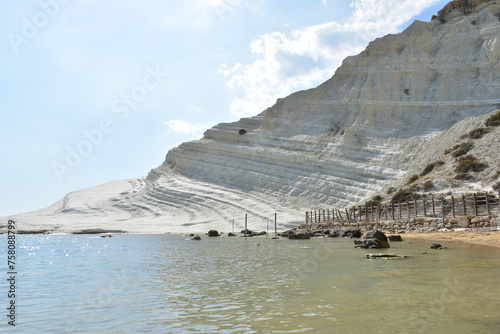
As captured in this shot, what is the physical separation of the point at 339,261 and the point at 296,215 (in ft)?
112

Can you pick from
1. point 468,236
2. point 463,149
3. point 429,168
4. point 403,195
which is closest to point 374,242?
point 468,236

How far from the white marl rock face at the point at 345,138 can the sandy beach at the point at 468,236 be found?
14803 millimetres

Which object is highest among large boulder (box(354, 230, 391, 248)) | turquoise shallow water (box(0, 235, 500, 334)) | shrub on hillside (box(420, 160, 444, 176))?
shrub on hillside (box(420, 160, 444, 176))

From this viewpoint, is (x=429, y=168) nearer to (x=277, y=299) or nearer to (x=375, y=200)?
(x=375, y=200)

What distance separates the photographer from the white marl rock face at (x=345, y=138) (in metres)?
48.4

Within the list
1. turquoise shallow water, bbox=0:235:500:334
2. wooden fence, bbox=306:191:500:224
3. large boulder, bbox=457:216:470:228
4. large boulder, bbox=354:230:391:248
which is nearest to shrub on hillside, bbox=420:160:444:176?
wooden fence, bbox=306:191:500:224

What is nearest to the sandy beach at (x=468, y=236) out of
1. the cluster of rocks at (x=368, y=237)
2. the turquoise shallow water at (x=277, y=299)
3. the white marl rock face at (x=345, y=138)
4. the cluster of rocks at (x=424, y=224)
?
the cluster of rocks at (x=424, y=224)

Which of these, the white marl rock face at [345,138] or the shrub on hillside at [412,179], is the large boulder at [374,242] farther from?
the shrub on hillside at [412,179]

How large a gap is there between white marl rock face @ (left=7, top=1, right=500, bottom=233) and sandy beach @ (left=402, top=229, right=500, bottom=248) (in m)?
14.8

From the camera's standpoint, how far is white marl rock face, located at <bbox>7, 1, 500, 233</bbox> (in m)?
48.4

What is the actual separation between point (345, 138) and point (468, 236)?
106ft

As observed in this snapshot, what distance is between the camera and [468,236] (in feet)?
72.6

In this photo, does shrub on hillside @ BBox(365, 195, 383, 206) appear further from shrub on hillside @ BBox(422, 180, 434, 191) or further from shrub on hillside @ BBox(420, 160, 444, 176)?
shrub on hillside @ BBox(422, 180, 434, 191)

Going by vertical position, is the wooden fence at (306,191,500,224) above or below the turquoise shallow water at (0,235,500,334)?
above
